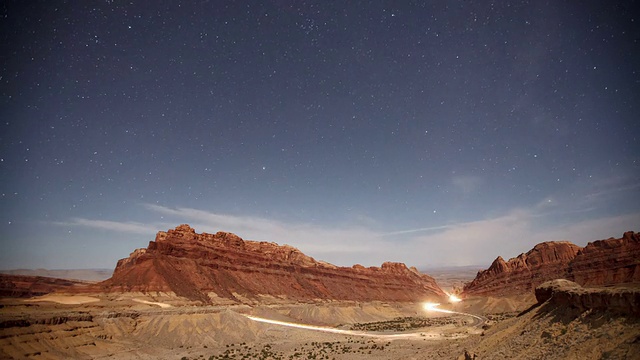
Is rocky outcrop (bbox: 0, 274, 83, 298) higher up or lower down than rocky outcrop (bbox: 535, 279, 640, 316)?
lower down

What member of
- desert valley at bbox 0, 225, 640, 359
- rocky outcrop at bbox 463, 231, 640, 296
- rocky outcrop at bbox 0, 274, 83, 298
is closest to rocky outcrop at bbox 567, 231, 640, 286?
rocky outcrop at bbox 463, 231, 640, 296

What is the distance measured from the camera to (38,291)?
362ft

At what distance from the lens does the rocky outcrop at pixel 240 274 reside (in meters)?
88.2

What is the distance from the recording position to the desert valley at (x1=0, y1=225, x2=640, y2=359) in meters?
18.5

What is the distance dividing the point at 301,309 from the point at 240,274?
32652 millimetres

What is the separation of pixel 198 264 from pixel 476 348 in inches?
3830

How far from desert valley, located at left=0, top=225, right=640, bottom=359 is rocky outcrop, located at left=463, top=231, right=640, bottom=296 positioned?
0.44 metres

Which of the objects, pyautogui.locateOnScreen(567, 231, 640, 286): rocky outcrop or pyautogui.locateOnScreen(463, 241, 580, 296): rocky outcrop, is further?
pyautogui.locateOnScreen(463, 241, 580, 296): rocky outcrop

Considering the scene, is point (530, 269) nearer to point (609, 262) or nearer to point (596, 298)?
point (609, 262)

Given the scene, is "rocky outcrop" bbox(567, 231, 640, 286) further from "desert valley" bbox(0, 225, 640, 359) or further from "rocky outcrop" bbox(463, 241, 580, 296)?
"rocky outcrop" bbox(463, 241, 580, 296)

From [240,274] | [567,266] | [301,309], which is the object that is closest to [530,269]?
[567,266]

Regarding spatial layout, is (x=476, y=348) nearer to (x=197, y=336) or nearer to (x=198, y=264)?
(x=197, y=336)

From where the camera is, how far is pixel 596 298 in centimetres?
1652

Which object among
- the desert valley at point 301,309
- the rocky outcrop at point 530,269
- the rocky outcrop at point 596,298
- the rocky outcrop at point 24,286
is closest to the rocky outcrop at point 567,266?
the rocky outcrop at point 530,269
